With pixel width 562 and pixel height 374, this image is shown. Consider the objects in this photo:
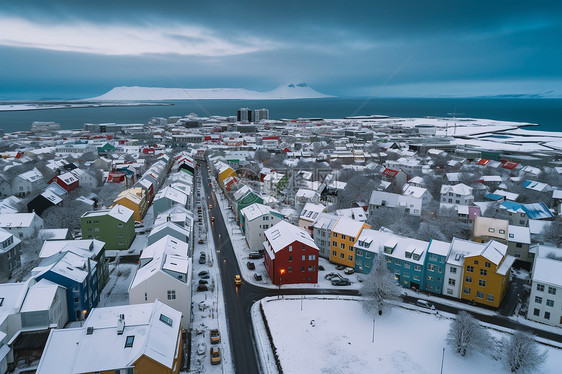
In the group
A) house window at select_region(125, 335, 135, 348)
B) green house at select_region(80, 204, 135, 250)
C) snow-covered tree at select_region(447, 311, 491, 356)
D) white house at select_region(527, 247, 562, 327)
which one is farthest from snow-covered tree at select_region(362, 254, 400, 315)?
green house at select_region(80, 204, 135, 250)

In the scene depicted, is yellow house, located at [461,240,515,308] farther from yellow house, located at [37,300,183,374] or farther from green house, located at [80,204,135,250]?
green house, located at [80,204,135,250]

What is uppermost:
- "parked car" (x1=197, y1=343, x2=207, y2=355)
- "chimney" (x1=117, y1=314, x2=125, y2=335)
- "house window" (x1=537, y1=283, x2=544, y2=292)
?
"chimney" (x1=117, y1=314, x2=125, y2=335)

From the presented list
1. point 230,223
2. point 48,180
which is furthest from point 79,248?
point 48,180

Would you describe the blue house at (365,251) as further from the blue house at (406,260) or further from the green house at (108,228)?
the green house at (108,228)

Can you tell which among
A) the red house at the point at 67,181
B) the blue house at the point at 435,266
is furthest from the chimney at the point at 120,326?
the red house at the point at 67,181

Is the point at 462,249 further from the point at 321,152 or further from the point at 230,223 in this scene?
the point at 321,152

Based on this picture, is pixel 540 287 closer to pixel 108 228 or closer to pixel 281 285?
pixel 281 285

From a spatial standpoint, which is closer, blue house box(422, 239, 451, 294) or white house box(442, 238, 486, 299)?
white house box(442, 238, 486, 299)
